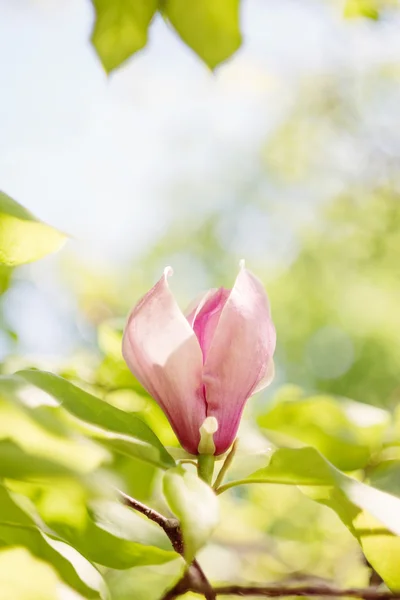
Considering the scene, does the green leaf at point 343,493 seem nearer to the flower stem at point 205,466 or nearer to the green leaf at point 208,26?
the flower stem at point 205,466

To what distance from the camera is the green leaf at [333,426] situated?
1.82 feet

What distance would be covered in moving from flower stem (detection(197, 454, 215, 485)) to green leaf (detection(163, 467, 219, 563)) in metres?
0.08

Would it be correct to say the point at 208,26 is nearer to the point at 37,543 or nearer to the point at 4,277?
the point at 4,277

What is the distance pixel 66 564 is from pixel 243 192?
6094 mm

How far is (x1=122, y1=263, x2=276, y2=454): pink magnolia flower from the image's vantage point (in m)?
0.40

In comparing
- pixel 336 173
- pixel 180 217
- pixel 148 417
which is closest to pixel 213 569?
pixel 148 417

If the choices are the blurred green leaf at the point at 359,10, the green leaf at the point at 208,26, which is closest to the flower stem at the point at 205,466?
the green leaf at the point at 208,26

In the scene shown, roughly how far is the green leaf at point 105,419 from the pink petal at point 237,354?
0.20 feet

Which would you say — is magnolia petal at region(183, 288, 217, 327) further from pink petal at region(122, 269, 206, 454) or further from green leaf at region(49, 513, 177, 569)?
green leaf at region(49, 513, 177, 569)

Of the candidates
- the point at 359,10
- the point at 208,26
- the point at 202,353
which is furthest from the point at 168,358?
the point at 359,10

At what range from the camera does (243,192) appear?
6305 millimetres

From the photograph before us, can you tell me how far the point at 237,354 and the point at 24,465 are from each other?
0.15 metres

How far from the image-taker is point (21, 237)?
40 centimetres

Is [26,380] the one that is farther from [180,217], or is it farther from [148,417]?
[180,217]
